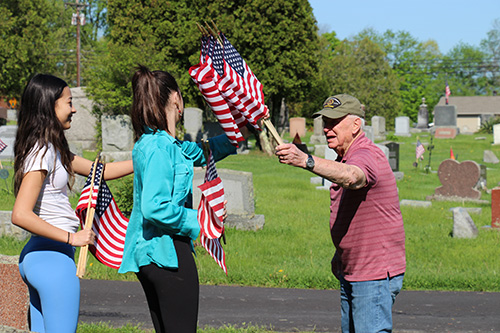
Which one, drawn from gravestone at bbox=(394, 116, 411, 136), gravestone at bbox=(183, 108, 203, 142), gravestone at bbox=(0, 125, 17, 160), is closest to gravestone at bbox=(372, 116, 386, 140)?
gravestone at bbox=(394, 116, 411, 136)

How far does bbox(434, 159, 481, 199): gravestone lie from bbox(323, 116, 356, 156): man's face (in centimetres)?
1304

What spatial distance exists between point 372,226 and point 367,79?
52968 mm

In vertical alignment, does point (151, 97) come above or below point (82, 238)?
above

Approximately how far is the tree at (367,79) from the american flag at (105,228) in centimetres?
4995

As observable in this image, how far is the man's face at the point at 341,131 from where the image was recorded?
12.8 feet

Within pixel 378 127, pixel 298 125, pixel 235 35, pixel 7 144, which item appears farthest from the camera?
pixel 298 125

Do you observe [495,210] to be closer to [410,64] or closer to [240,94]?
[240,94]

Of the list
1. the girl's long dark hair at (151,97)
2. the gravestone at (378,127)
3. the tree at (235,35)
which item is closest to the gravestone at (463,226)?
the girl's long dark hair at (151,97)

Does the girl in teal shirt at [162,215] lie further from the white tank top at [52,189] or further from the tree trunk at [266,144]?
the tree trunk at [266,144]

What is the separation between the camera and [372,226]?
12.5 feet

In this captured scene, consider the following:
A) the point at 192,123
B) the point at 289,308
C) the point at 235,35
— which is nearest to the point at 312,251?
the point at 289,308

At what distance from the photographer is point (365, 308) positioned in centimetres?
383

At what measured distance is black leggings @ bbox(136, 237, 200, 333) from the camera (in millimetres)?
3533

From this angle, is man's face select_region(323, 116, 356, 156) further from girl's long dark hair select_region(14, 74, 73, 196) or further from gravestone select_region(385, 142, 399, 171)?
gravestone select_region(385, 142, 399, 171)
